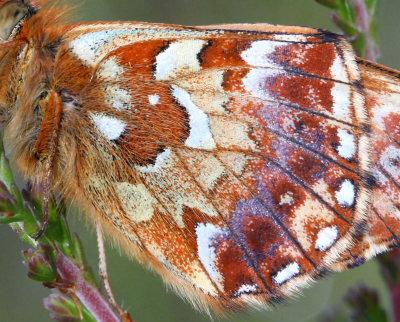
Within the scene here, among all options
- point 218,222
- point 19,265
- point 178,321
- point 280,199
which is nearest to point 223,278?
point 218,222

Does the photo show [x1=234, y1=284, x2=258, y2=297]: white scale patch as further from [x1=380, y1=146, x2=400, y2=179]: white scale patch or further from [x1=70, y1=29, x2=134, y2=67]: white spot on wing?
[x1=70, y1=29, x2=134, y2=67]: white spot on wing

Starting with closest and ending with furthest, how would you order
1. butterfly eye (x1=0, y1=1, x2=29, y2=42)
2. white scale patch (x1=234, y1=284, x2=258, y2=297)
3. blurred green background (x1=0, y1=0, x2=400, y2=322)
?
white scale patch (x1=234, y1=284, x2=258, y2=297) < butterfly eye (x1=0, y1=1, x2=29, y2=42) < blurred green background (x1=0, y1=0, x2=400, y2=322)

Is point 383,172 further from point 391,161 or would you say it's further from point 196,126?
point 196,126

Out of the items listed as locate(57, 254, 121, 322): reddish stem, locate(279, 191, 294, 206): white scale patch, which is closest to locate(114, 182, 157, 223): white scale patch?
locate(57, 254, 121, 322): reddish stem

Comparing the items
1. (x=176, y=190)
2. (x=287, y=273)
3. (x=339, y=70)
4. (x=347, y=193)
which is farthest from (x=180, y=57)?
(x=287, y=273)

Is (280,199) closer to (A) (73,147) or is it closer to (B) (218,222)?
(B) (218,222)

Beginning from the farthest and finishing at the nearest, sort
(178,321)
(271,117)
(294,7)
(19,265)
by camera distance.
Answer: (294,7) → (19,265) → (178,321) → (271,117)
